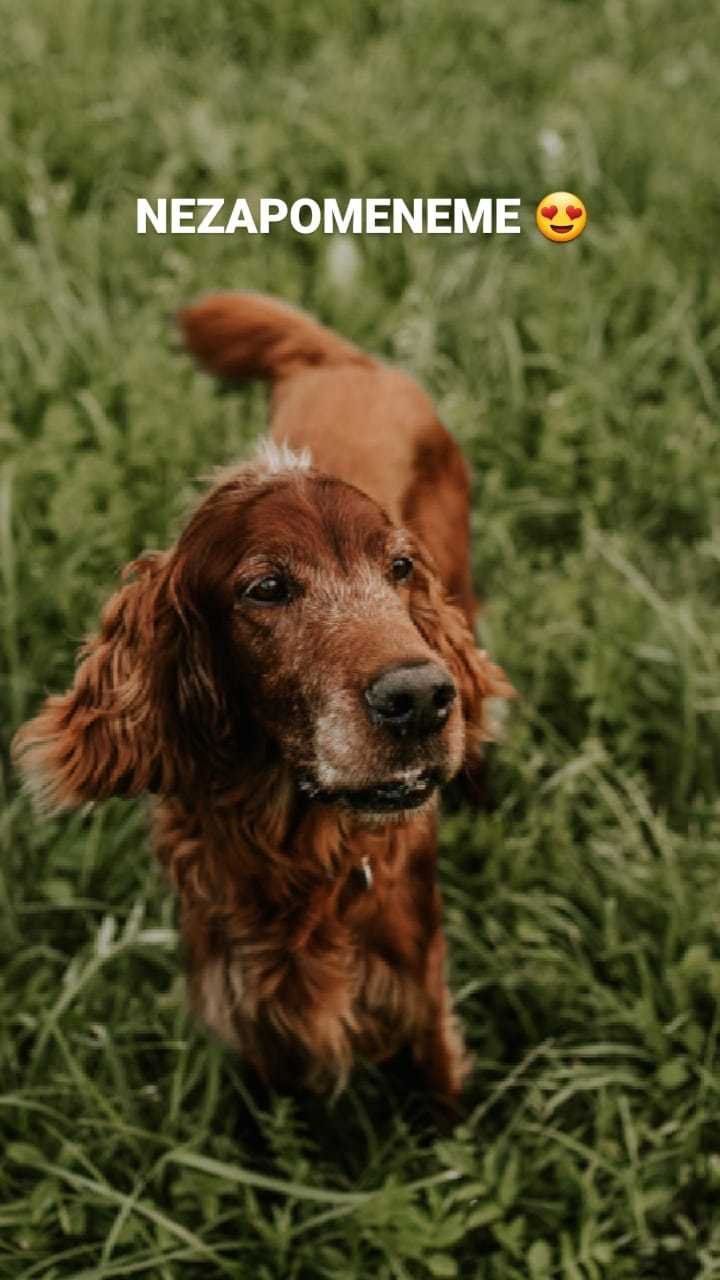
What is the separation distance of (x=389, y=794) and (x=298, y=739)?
148mm

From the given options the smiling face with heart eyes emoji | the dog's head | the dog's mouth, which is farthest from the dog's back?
the smiling face with heart eyes emoji

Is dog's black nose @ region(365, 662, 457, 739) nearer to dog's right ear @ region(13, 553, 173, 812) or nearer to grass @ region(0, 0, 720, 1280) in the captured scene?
dog's right ear @ region(13, 553, 173, 812)

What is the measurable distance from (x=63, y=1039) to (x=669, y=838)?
122cm

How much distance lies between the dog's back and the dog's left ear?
0.23m

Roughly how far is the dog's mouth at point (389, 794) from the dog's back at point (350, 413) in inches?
26.1

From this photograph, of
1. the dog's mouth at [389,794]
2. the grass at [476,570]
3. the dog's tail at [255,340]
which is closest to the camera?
the dog's mouth at [389,794]

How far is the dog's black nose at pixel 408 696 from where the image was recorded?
5.47 feet

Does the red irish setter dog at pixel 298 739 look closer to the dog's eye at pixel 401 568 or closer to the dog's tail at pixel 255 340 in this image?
the dog's eye at pixel 401 568

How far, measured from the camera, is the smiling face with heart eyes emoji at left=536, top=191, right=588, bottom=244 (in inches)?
152

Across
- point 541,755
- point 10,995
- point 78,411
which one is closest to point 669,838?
point 541,755

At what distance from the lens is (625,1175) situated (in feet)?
7.29

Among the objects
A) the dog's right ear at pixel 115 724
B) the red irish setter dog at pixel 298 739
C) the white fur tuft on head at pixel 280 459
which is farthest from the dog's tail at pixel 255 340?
the dog's right ear at pixel 115 724

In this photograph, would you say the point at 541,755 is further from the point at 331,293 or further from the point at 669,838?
the point at 331,293

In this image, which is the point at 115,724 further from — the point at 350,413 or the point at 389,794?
the point at 350,413
